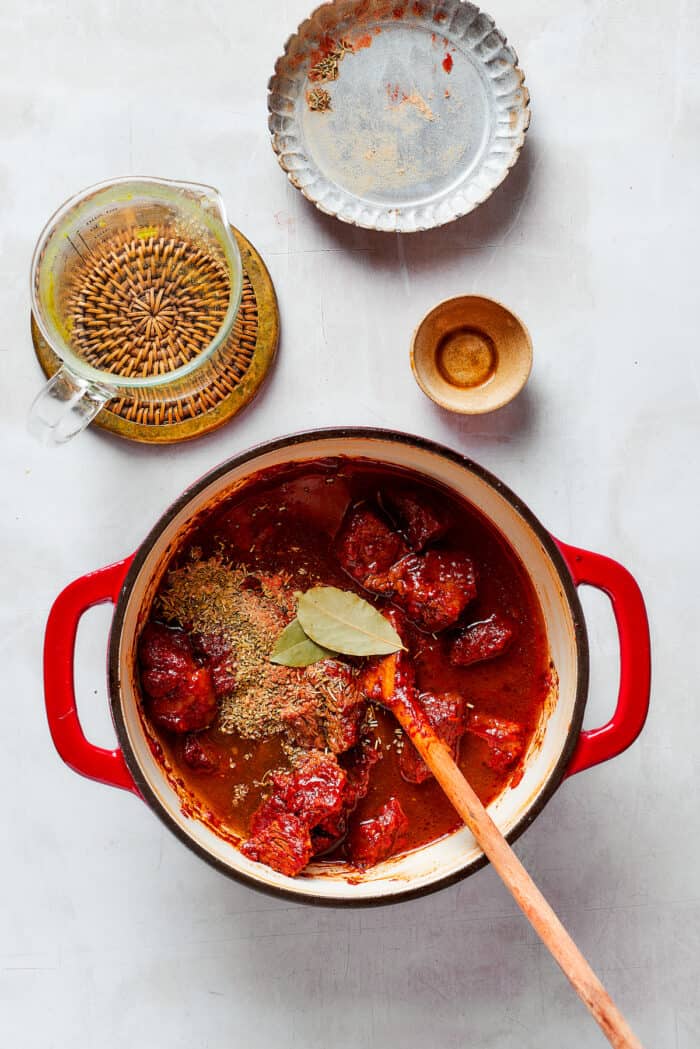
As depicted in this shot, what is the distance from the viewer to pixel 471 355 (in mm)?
1970

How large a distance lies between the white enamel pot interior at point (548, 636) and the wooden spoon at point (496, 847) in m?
0.05

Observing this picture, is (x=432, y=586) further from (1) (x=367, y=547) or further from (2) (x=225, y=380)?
(2) (x=225, y=380)

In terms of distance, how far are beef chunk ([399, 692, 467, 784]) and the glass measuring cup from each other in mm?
815

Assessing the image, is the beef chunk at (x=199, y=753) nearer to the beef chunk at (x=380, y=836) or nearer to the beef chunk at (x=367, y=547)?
the beef chunk at (x=380, y=836)

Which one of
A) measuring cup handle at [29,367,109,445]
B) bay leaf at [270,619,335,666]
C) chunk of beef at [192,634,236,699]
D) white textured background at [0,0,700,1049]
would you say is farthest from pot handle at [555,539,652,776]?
Answer: measuring cup handle at [29,367,109,445]

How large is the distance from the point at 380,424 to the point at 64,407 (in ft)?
2.12

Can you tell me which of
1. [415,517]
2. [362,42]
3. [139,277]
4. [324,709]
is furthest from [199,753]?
[362,42]

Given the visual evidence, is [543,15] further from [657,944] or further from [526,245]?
[657,944]

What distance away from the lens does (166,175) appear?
6.49 ft

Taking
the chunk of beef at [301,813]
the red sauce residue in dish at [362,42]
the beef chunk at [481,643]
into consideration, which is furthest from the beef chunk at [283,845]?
the red sauce residue in dish at [362,42]

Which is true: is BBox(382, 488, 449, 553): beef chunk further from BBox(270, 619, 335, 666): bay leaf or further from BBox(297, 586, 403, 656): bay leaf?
BBox(270, 619, 335, 666): bay leaf

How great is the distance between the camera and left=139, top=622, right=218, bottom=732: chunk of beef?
1.81 m

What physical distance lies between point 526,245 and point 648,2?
609 mm

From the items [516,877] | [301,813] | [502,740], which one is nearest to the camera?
[516,877]
